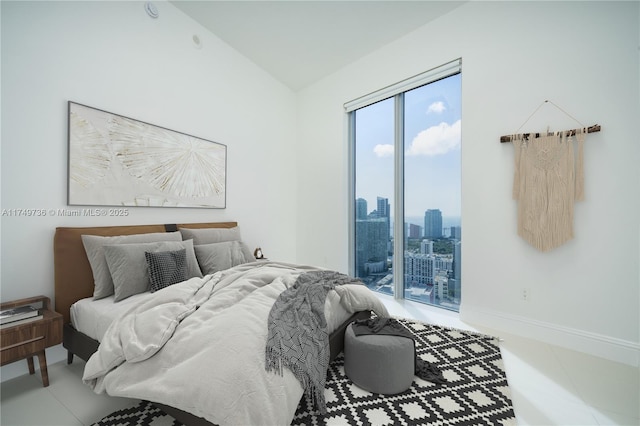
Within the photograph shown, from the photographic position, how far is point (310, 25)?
3.07 metres

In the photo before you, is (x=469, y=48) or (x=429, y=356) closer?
(x=429, y=356)

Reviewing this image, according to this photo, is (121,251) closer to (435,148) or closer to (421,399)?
(421,399)

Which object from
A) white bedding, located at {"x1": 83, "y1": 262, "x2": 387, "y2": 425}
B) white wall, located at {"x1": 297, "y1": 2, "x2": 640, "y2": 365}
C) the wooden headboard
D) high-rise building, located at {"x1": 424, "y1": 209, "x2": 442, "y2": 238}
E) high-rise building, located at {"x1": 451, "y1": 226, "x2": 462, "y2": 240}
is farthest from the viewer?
high-rise building, located at {"x1": 424, "y1": 209, "x2": 442, "y2": 238}

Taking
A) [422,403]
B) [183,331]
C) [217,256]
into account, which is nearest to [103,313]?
[183,331]

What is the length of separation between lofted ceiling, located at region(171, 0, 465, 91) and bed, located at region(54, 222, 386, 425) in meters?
2.60

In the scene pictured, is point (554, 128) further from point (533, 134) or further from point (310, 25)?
point (310, 25)

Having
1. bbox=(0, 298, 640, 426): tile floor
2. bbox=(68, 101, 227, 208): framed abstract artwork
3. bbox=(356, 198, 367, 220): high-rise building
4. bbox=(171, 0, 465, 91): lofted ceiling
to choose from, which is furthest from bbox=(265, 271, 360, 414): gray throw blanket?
bbox=(171, 0, 465, 91): lofted ceiling

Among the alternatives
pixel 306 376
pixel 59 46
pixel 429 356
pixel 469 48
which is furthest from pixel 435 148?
pixel 59 46

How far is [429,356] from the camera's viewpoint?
6.74 ft

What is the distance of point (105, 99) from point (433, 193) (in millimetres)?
3550

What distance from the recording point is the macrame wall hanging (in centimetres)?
222

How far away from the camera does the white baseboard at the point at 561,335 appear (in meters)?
A: 2.04

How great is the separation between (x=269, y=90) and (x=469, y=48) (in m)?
2.73

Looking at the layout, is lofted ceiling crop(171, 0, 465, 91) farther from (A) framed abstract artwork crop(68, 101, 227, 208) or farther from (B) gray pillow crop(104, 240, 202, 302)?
(B) gray pillow crop(104, 240, 202, 302)
